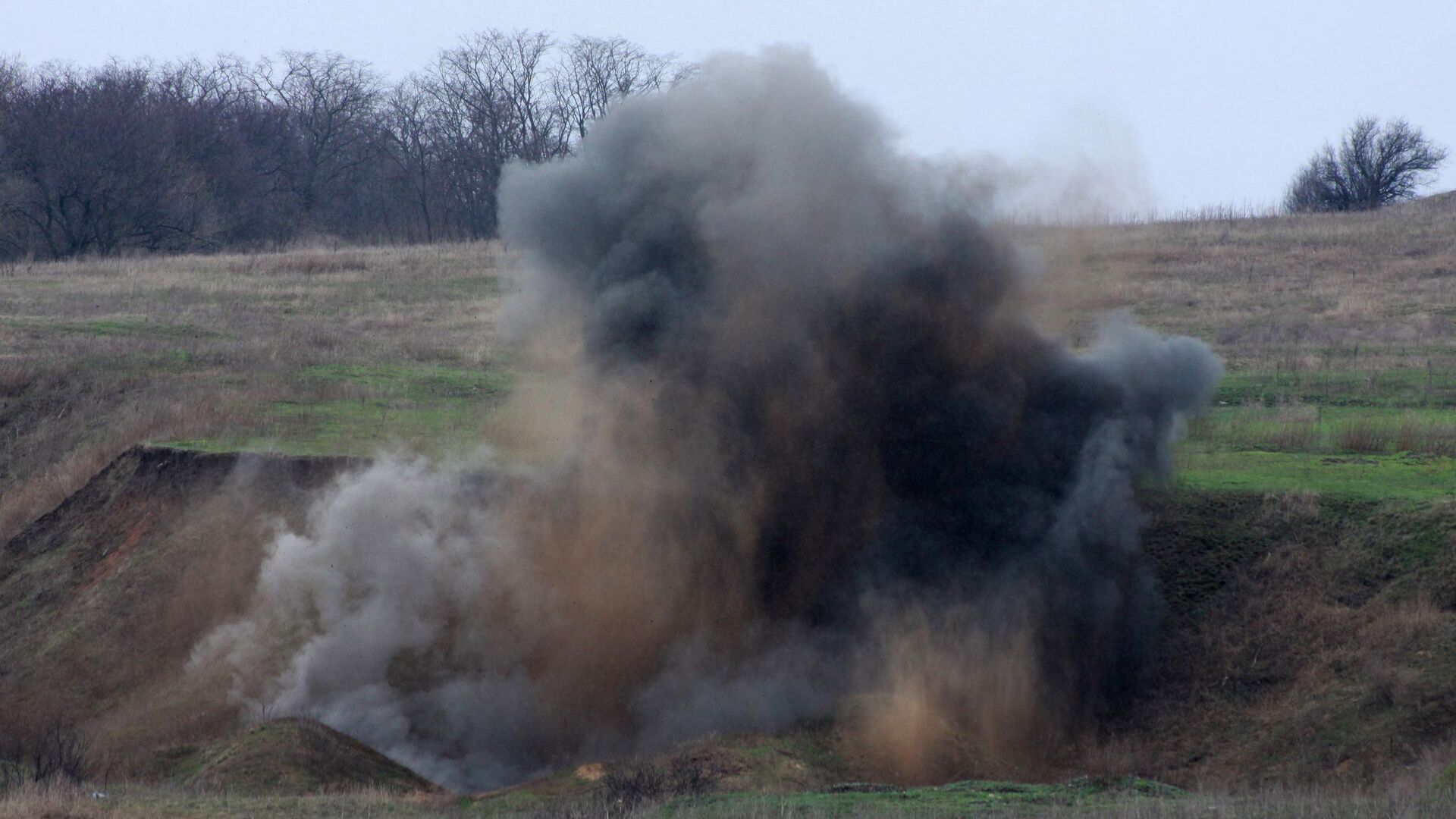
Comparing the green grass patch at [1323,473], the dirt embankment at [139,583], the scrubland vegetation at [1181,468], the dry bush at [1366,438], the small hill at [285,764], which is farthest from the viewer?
the dry bush at [1366,438]

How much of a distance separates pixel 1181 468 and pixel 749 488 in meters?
6.44

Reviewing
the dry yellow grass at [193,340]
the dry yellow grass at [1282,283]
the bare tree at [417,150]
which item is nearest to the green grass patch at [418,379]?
the dry yellow grass at [193,340]

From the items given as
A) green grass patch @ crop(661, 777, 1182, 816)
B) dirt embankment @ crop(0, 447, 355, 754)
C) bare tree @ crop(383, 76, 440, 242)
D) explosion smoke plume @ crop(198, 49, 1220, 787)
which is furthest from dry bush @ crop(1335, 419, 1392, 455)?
bare tree @ crop(383, 76, 440, 242)

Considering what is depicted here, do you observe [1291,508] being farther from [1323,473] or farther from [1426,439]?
[1426,439]

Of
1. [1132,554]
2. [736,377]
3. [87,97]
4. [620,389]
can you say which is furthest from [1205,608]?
[87,97]

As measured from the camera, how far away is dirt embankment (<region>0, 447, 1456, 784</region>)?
50.1 feet

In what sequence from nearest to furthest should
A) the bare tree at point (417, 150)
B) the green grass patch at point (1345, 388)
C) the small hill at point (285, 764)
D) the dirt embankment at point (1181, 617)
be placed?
1. the dirt embankment at point (1181, 617)
2. the small hill at point (285, 764)
3. the green grass patch at point (1345, 388)
4. the bare tree at point (417, 150)

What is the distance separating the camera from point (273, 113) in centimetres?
7656

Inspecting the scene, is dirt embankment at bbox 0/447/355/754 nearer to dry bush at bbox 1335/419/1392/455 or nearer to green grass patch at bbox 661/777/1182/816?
green grass patch at bbox 661/777/1182/816

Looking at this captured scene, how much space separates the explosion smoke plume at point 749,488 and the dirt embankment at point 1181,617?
0.82 metres

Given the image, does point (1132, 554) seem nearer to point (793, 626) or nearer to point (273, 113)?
point (793, 626)

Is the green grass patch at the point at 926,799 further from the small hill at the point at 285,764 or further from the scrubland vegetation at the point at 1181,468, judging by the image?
the small hill at the point at 285,764

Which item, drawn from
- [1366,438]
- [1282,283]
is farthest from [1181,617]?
[1282,283]

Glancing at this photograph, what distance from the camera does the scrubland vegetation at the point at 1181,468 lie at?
13.8 metres
